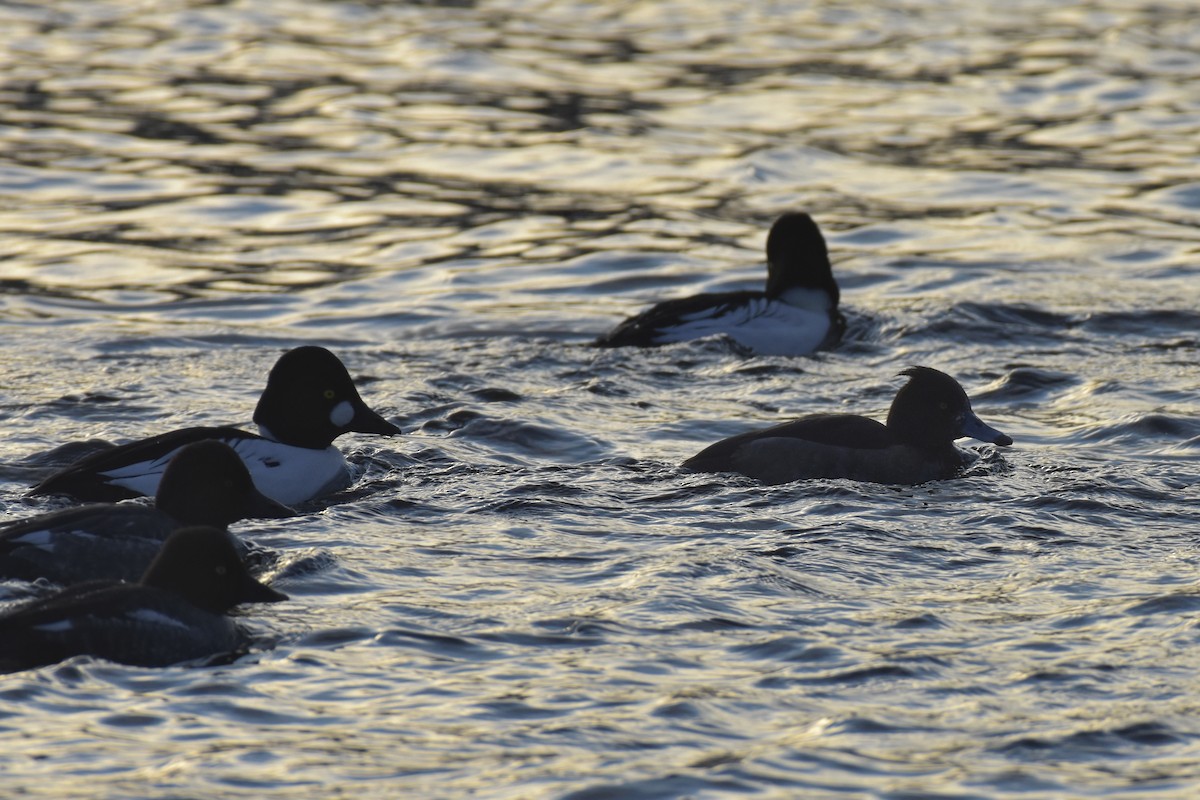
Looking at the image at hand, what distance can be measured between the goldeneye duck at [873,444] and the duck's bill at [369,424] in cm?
172

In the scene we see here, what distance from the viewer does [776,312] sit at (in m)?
14.9

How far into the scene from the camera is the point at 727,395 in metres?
13.3

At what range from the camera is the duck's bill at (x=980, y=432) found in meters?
11.2

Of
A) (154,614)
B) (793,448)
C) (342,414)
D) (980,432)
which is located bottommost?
(980,432)

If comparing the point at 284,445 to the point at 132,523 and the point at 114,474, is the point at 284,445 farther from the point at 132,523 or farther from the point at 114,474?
the point at 132,523

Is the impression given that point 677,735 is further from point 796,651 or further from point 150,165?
point 150,165

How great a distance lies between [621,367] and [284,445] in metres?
3.43

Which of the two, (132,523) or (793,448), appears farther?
(793,448)

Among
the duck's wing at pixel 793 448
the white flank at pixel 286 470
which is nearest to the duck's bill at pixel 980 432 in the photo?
the duck's wing at pixel 793 448

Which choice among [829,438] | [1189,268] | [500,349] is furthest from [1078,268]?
[829,438]

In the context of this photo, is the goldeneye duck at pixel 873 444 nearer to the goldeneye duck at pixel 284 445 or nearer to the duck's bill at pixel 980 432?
the duck's bill at pixel 980 432

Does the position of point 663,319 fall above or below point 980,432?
above

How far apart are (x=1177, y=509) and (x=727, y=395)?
155 inches

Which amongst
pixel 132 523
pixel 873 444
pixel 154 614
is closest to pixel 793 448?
pixel 873 444
